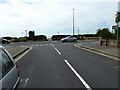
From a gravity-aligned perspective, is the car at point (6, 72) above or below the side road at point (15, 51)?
above

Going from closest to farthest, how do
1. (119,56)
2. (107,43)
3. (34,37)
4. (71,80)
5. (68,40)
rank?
(71,80), (119,56), (107,43), (68,40), (34,37)

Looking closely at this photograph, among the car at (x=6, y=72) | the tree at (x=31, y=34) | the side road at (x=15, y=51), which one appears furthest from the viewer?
the tree at (x=31, y=34)

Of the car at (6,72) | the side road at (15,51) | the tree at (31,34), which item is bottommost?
the side road at (15,51)

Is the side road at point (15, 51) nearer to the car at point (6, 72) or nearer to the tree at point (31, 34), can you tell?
the car at point (6, 72)

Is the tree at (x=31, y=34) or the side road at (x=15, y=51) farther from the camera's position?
the tree at (x=31, y=34)

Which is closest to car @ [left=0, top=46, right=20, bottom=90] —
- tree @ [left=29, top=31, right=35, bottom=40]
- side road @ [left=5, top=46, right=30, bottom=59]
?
side road @ [left=5, top=46, right=30, bottom=59]

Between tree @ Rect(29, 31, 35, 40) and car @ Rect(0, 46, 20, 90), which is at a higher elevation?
tree @ Rect(29, 31, 35, 40)

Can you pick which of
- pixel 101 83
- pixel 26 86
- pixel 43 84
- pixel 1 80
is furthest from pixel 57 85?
pixel 1 80

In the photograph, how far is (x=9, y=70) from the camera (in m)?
4.68

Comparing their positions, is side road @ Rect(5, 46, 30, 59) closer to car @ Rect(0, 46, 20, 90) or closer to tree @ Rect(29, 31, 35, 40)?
car @ Rect(0, 46, 20, 90)

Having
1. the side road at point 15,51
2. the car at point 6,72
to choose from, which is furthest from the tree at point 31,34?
the car at point 6,72

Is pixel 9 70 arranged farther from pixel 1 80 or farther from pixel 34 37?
pixel 34 37

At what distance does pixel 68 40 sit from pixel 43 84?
136ft

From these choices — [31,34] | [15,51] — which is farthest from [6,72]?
[31,34]
